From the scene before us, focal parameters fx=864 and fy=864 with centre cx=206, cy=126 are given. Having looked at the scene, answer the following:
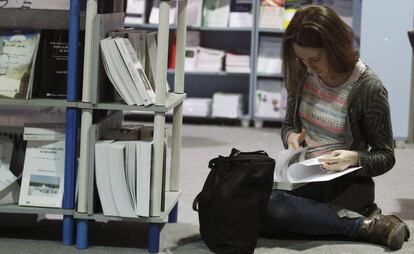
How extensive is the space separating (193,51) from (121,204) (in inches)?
140

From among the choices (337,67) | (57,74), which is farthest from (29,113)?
(337,67)

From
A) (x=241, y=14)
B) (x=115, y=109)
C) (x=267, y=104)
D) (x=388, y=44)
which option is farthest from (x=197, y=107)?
(x=115, y=109)

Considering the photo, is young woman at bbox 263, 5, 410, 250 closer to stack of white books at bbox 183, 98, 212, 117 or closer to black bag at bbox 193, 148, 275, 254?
black bag at bbox 193, 148, 275, 254

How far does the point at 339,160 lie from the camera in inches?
116

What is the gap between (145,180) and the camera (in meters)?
2.83

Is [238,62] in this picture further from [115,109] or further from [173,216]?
[115,109]

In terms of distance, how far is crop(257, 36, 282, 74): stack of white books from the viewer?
6.24 metres

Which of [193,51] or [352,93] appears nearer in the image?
[352,93]

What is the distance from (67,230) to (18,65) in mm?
581

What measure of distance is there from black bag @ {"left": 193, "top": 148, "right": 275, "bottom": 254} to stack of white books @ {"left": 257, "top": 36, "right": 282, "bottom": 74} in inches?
134

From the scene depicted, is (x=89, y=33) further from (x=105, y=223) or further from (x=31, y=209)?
(x=105, y=223)

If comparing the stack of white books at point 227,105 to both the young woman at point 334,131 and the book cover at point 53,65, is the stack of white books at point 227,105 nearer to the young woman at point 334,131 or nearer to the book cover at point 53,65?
Answer: the young woman at point 334,131

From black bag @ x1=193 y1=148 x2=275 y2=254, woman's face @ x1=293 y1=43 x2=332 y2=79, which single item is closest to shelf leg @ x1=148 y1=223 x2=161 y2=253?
black bag @ x1=193 y1=148 x2=275 y2=254

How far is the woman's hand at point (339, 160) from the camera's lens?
2941 millimetres
